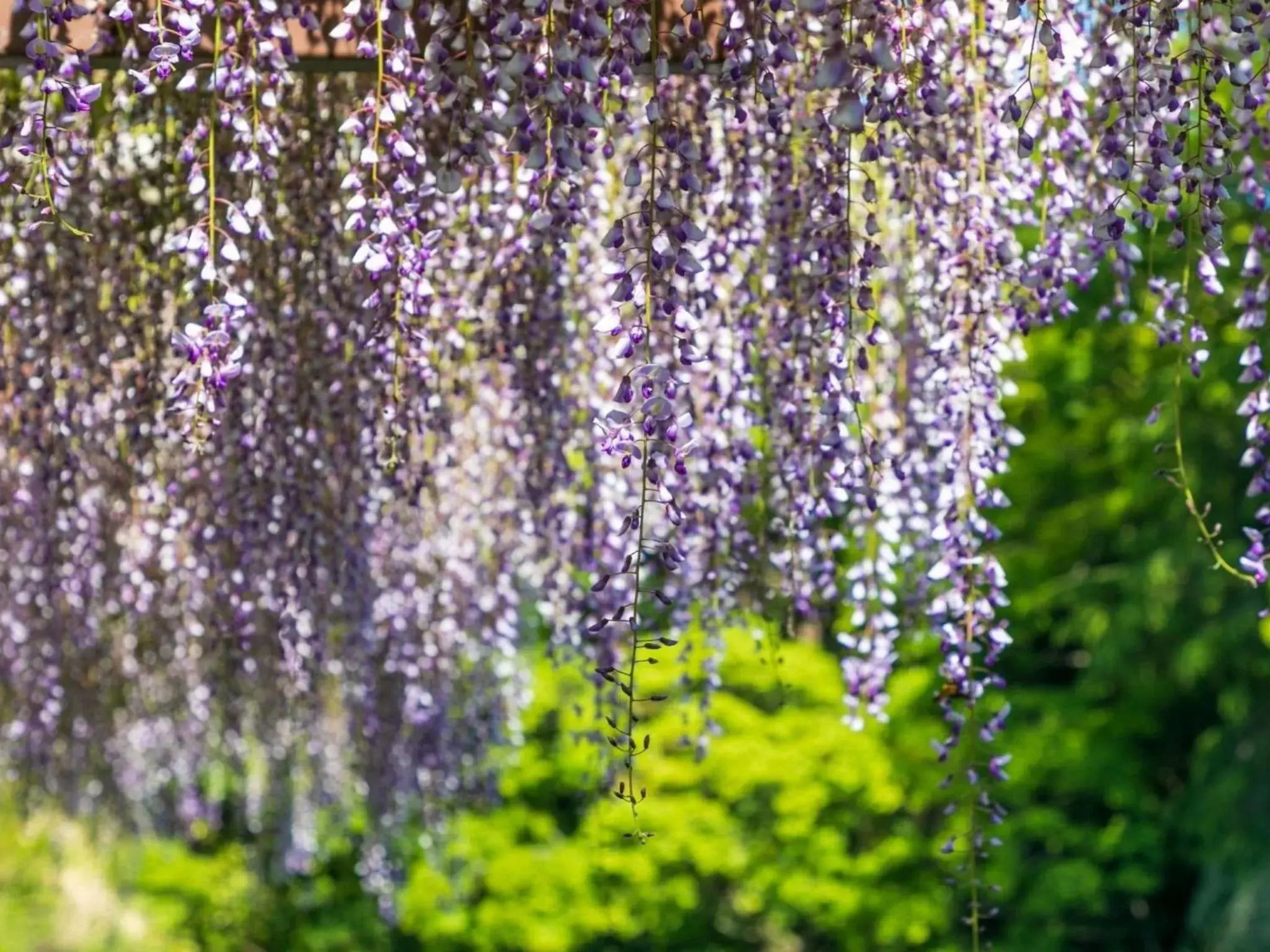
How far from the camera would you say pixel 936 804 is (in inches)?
314

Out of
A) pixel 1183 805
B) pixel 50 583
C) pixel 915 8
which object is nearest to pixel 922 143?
pixel 915 8

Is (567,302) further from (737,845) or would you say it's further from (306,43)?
(737,845)

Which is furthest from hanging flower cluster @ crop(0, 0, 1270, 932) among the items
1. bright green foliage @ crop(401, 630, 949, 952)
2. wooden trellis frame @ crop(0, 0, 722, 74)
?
bright green foliage @ crop(401, 630, 949, 952)

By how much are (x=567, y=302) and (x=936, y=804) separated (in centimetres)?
565

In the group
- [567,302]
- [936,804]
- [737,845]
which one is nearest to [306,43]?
[567,302]

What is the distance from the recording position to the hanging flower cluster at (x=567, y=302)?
5.77ft

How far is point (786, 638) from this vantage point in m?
2.77

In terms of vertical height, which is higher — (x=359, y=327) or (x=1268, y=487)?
(x=359, y=327)

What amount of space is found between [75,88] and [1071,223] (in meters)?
1.57

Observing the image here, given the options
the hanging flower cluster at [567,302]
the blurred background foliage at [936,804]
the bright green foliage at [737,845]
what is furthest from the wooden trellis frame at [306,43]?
the bright green foliage at [737,845]

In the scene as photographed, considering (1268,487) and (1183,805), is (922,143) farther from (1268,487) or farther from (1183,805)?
(1183,805)

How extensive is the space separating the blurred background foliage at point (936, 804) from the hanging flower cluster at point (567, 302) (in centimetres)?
343

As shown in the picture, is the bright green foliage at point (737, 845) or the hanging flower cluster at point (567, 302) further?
the bright green foliage at point (737, 845)

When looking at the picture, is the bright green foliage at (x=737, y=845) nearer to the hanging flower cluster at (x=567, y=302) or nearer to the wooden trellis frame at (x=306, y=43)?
the hanging flower cluster at (x=567, y=302)
